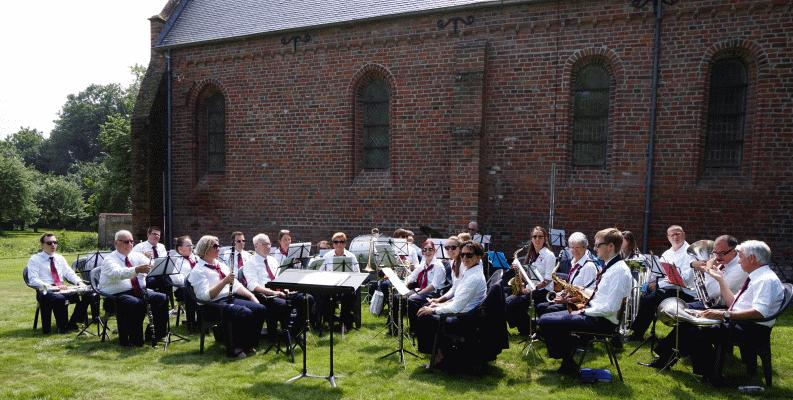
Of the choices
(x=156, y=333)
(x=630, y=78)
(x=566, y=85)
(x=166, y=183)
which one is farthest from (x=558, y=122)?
(x=166, y=183)

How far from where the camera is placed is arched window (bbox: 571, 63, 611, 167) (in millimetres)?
12281

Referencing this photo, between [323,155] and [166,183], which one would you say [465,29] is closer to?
[323,155]

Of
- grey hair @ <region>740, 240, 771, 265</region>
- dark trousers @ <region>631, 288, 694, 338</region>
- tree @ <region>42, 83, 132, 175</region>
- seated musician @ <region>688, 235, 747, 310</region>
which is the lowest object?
dark trousers @ <region>631, 288, 694, 338</region>

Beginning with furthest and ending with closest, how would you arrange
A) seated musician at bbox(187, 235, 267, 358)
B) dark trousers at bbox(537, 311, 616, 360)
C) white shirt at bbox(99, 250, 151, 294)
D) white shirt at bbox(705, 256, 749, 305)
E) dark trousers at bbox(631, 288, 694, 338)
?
dark trousers at bbox(631, 288, 694, 338)
white shirt at bbox(99, 250, 151, 294)
seated musician at bbox(187, 235, 267, 358)
white shirt at bbox(705, 256, 749, 305)
dark trousers at bbox(537, 311, 616, 360)

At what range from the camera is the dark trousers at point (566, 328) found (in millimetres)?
6086

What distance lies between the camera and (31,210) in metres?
39.7

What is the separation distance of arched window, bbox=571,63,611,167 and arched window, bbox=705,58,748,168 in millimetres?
2134

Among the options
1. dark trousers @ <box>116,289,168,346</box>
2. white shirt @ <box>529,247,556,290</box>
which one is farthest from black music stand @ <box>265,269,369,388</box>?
white shirt @ <box>529,247,556,290</box>

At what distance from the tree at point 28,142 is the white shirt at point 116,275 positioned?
254 feet

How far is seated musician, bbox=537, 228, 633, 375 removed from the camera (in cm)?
598

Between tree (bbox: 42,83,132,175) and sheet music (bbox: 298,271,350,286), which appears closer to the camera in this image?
sheet music (bbox: 298,271,350,286)

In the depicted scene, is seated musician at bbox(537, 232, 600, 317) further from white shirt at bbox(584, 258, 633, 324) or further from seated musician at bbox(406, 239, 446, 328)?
seated musician at bbox(406, 239, 446, 328)

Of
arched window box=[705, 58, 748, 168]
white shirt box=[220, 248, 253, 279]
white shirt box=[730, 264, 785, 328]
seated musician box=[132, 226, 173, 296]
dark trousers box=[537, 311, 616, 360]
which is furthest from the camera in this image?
arched window box=[705, 58, 748, 168]

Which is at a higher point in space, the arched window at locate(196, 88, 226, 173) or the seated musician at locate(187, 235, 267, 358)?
the arched window at locate(196, 88, 226, 173)
